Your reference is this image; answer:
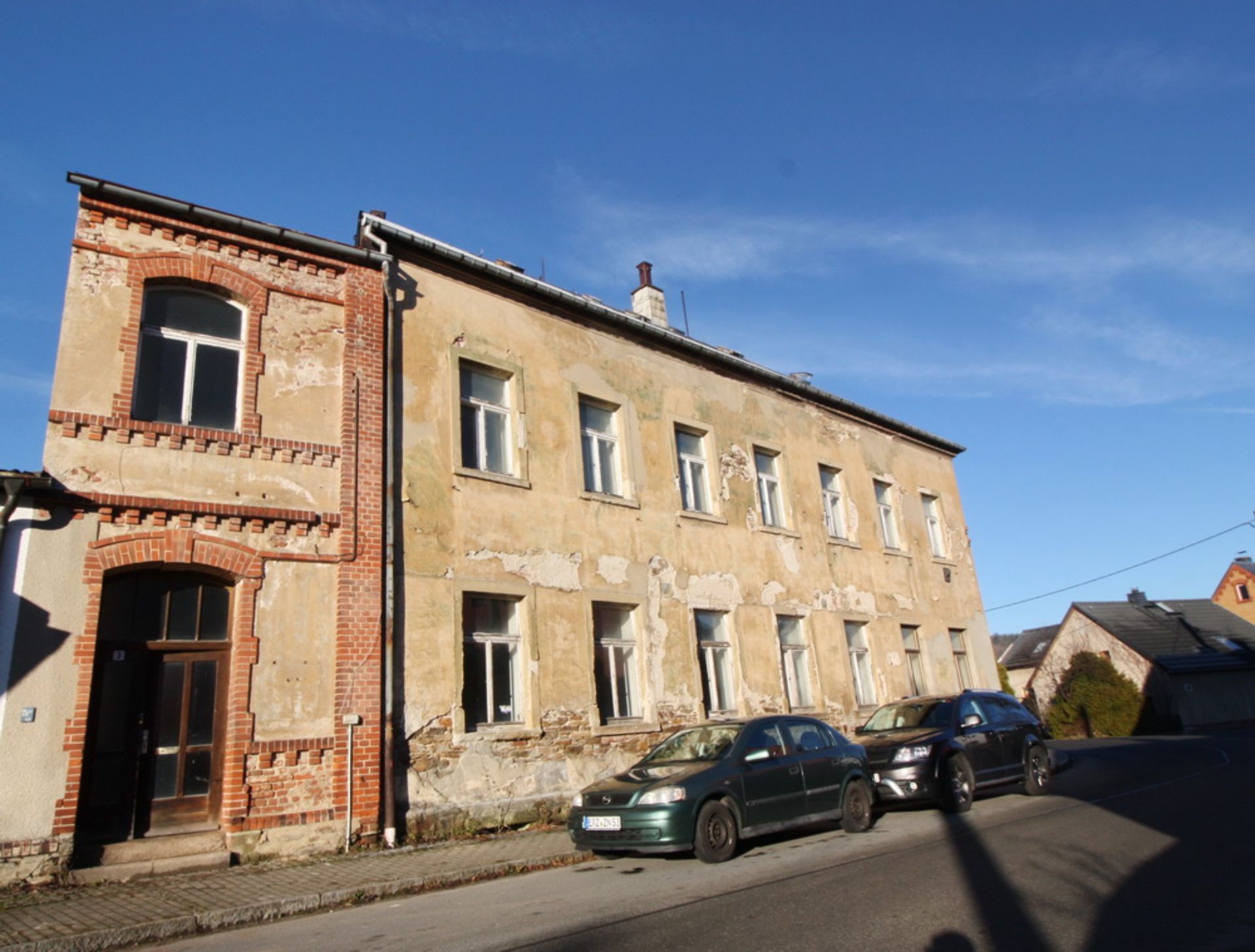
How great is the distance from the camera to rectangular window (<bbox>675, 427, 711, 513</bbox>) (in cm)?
1576

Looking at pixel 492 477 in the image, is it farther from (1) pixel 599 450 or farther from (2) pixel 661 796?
(2) pixel 661 796

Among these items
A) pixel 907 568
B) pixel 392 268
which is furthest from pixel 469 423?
pixel 907 568

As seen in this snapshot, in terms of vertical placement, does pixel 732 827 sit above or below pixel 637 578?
below

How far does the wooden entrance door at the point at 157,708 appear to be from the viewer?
8938 mm

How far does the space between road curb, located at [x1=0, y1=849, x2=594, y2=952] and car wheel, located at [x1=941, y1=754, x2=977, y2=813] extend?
5.13 meters

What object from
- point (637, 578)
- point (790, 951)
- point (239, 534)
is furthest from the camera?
point (637, 578)

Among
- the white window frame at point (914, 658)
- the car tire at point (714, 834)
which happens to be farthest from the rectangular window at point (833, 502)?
the car tire at point (714, 834)

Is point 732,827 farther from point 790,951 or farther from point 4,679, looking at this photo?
point 4,679

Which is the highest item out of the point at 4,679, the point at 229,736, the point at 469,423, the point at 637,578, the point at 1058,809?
the point at 469,423

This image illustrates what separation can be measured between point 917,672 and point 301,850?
14.9 metres

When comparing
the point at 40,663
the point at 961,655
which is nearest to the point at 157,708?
the point at 40,663

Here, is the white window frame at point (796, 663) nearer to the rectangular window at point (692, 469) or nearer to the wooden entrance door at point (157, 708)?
the rectangular window at point (692, 469)

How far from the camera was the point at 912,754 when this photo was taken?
449 inches

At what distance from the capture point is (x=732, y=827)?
8734mm
